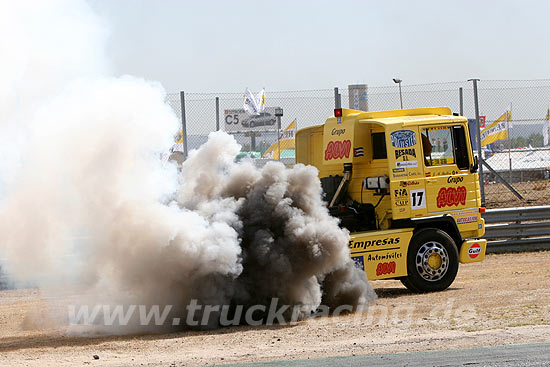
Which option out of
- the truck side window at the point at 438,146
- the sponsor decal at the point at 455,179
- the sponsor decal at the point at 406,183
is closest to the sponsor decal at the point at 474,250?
the sponsor decal at the point at 455,179

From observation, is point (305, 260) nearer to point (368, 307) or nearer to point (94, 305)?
point (368, 307)

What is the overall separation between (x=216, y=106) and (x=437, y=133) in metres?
6.34

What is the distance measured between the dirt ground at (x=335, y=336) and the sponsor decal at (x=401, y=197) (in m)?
1.52

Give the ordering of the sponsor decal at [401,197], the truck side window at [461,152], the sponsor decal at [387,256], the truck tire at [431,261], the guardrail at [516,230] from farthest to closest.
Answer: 1. the guardrail at [516,230]
2. the truck side window at [461,152]
3. the truck tire at [431,261]
4. the sponsor decal at [401,197]
5. the sponsor decal at [387,256]

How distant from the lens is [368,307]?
11.6m

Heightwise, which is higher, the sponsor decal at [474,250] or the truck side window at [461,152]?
the truck side window at [461,152]

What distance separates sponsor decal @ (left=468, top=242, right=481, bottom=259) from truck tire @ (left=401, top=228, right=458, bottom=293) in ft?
1.16

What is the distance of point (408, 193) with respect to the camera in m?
12.6

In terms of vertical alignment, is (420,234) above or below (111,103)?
below

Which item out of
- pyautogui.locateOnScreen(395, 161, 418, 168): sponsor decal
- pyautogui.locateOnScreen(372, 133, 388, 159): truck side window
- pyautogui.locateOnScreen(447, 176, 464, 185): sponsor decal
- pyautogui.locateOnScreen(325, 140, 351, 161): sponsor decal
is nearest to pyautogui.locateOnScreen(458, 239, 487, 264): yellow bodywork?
pyautogui.locateOnScreen(447, 176, 464, 185): sponsor decal

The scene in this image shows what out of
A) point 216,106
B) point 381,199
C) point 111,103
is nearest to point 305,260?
point 381,199

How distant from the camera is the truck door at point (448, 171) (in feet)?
42.0

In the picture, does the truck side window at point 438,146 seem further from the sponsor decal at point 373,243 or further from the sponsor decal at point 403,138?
the sponsor decal at point 373,243

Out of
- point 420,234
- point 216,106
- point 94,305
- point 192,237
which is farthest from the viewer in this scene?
point 216,106
